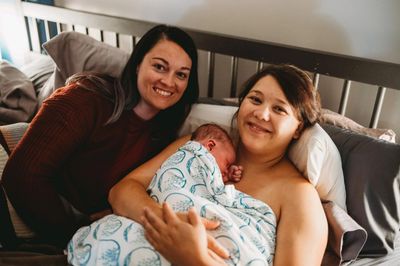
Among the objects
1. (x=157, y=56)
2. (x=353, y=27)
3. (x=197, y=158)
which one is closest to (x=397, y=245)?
(x=197, y=158)

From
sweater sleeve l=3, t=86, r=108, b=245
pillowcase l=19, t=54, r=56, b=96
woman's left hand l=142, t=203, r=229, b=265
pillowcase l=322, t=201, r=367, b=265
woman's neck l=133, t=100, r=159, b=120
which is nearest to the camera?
woman's left hand l=142, t=203, r=229, b=265

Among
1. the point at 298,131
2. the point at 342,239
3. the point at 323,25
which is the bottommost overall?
the point at 342,239

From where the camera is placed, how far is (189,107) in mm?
1585

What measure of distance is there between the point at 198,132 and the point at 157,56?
1.08 feet

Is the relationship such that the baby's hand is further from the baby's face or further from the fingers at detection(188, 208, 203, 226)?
the fingers at detection(188, 208, 203, 226)

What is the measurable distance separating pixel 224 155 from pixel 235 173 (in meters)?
0.07

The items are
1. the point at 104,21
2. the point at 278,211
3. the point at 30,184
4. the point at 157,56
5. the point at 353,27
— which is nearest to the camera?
the point at 278,211

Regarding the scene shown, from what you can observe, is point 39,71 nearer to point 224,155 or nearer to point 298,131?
point 224,155

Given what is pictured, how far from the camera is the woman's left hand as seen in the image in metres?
0.90

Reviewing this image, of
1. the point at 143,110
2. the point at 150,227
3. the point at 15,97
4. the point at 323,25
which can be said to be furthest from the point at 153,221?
the point at 15,97

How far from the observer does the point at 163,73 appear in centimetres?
140

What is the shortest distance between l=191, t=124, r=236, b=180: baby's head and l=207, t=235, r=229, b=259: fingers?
0.35 metres

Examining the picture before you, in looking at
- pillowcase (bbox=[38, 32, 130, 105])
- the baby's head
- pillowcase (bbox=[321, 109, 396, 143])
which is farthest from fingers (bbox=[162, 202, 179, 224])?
pillowcase (bbox=[38, 32, 130, 105])

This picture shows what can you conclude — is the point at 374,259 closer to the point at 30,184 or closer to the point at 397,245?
the point at 397,245
